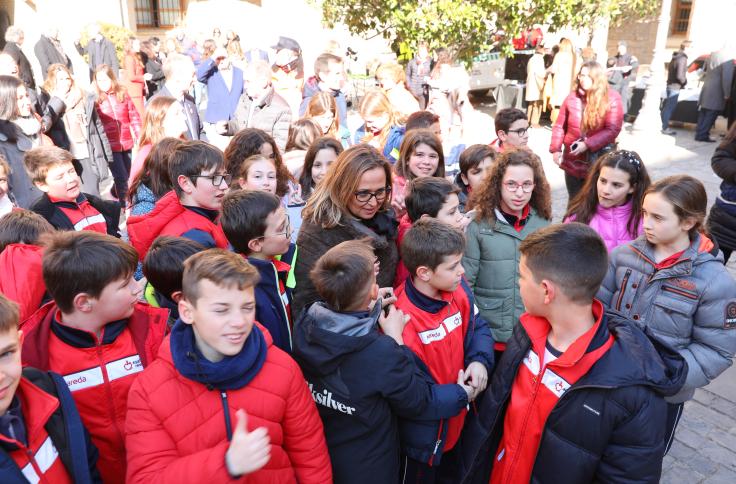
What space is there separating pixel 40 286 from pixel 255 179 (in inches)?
57.7

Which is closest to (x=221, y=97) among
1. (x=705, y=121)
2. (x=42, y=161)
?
(x=42, y=161)

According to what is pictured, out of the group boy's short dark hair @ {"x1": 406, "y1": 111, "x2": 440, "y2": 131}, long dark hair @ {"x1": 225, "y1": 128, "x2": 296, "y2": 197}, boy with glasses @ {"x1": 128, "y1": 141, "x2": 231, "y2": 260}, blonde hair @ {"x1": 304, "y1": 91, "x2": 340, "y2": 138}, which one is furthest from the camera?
blonde hair @ {"x1": 304, "y1": 91, "x2": 340, "y2": 138}

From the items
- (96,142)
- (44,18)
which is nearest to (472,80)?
(96,142)

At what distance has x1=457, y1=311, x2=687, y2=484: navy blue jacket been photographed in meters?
1.81

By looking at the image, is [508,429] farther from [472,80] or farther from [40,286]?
[472,80]

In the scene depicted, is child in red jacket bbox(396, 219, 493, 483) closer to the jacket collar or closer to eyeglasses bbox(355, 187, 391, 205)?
the jacket collar

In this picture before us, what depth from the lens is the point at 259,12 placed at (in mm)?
21469

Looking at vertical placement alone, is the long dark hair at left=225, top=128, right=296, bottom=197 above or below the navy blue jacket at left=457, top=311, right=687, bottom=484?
above

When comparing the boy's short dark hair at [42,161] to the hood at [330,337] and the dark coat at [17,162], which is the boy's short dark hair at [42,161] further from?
the hood at [330,337]

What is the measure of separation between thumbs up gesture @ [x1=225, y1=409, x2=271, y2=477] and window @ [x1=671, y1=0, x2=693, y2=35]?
1125 inches

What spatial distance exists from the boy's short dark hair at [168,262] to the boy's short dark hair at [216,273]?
530 millimetres

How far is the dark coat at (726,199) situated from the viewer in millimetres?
4251

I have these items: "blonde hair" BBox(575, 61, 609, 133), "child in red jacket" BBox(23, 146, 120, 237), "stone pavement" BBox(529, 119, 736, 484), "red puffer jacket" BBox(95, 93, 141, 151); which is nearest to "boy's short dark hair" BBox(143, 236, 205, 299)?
"child in red jacket" BBox(23, 146, 120, 237)

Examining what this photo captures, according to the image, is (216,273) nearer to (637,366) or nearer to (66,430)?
(66,430)
